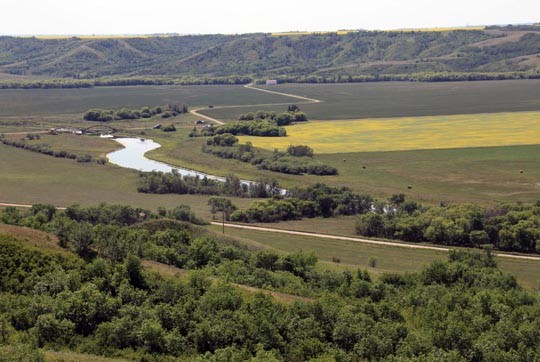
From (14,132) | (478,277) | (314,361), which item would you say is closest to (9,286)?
(314,361)

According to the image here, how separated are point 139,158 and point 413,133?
5643 centimetres

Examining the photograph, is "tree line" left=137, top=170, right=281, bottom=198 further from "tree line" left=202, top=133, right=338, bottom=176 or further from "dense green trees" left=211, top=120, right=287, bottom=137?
"dense green trees" left=211, top=120, right=287, bottom=137

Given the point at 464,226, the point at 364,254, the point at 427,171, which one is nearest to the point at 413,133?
the point at 427,171

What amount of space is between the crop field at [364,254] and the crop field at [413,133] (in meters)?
53.8

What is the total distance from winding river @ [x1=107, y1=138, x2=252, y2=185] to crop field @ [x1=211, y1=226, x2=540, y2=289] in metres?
31.7

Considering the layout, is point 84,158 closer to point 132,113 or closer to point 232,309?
point 132,113

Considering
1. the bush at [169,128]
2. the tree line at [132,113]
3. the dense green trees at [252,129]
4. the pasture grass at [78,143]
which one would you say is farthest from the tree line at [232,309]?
the tree line at [132,113]

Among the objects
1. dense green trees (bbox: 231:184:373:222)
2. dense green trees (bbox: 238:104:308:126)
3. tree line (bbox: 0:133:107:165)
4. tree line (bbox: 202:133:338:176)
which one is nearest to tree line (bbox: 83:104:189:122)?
dense green trees (bbox: 238:104:308:126)

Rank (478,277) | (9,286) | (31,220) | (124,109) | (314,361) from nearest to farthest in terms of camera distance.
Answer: (314,361) → (9,286) → (478,277) → (31,220) → (124,109)

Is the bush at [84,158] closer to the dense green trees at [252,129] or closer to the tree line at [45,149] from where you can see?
the tree line at [45,149]

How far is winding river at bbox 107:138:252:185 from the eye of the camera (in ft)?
393

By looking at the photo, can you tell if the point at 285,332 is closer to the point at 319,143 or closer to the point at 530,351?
the point at 530,351

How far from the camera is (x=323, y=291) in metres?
52.8

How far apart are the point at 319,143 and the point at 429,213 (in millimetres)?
60104
